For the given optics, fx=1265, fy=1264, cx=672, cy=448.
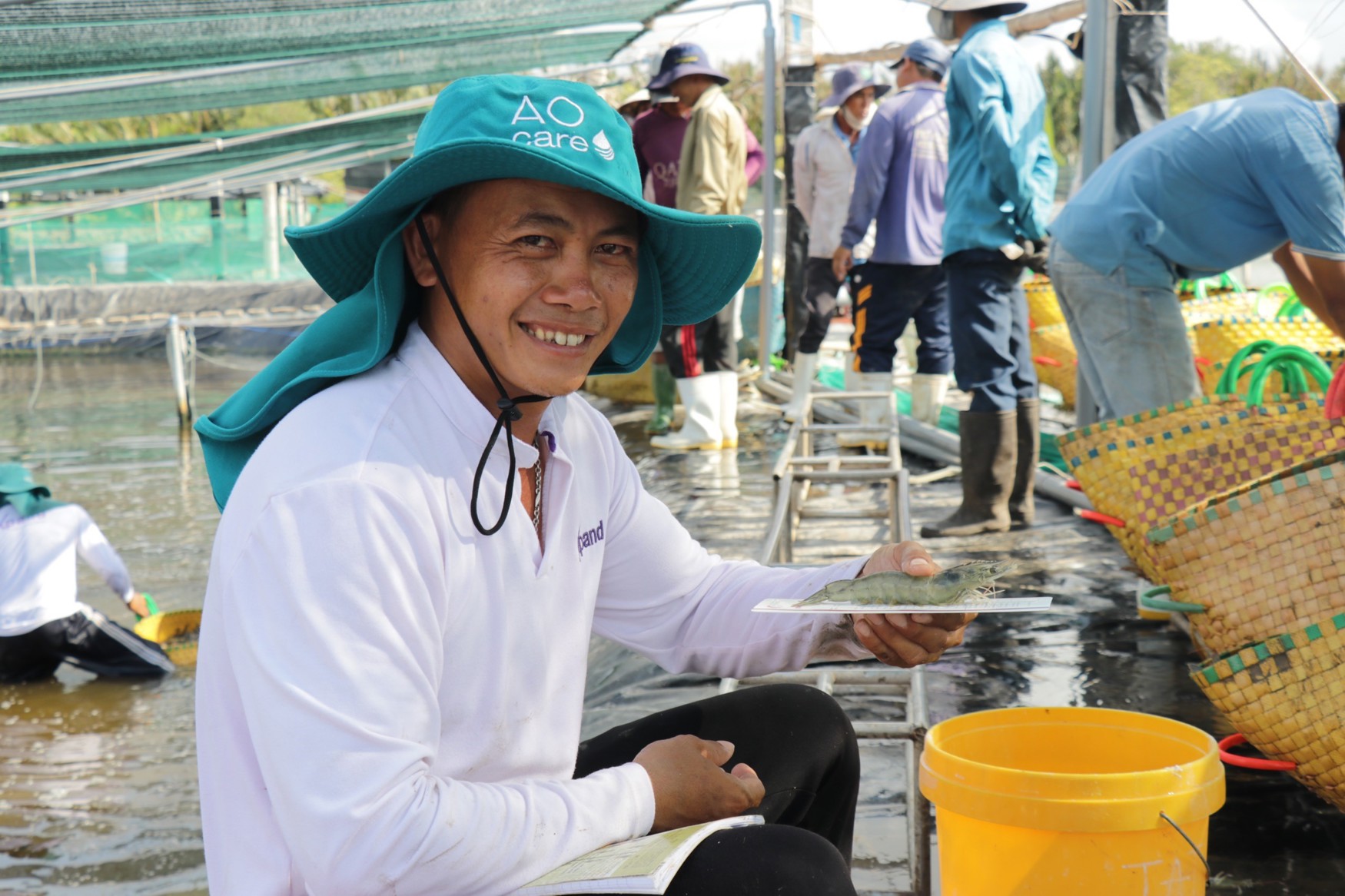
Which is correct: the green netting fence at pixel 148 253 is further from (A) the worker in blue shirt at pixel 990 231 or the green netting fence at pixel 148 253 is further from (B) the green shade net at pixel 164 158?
(A) the worker in blue shirt at pixel 990 231

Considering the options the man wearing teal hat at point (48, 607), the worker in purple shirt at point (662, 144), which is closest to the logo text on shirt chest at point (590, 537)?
the man wearing teal hat at point (48, 607)

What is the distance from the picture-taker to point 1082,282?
14.7 feet

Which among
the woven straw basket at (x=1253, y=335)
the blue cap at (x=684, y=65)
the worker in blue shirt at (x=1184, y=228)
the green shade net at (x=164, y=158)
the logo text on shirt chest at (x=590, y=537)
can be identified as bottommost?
the logo text on shirt chest at (x=590, y=537)

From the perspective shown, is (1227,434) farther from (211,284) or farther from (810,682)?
(211,284)

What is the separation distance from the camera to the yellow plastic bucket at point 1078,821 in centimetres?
175

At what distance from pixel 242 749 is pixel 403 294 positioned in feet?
2.16

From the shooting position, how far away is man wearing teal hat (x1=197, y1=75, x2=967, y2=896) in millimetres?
1470

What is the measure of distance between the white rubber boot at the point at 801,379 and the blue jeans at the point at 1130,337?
11.3ft

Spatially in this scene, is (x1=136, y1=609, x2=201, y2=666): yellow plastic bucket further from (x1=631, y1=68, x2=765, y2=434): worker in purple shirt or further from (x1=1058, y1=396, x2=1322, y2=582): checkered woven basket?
(x1=1058, y1=396, x2=1322, y2=582): checkered woven basket

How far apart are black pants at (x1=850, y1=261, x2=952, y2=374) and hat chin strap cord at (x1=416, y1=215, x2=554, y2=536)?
5.27 metres

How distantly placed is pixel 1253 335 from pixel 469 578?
206 inches

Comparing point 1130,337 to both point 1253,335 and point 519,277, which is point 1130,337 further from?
point 519,277

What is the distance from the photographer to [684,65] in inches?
304

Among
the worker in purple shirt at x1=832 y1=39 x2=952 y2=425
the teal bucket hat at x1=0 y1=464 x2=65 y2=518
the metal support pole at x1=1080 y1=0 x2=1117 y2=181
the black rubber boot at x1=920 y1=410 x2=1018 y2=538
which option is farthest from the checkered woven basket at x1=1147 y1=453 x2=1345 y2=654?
the teal bucket hat at x1=0 y1=464 x2=65 y2=518
